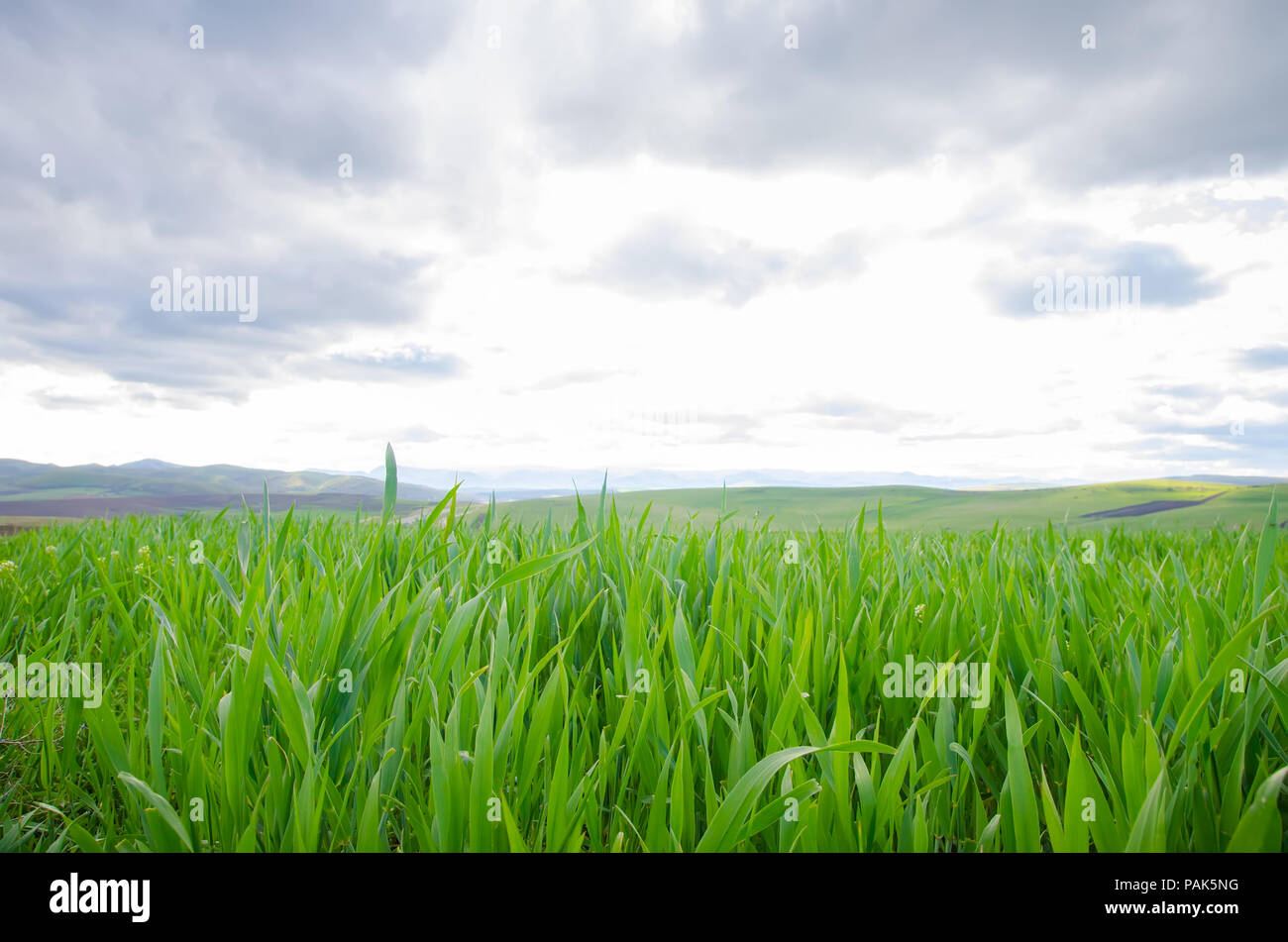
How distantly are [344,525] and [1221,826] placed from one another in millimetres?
3580

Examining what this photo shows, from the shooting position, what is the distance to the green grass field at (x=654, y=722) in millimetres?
981

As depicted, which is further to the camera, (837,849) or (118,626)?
(118,626)

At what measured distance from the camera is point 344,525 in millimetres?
3457

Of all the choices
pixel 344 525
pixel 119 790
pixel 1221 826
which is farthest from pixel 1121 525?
pixel 119 790

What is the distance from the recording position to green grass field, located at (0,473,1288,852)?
0.98 meters

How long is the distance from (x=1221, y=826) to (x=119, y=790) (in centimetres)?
216

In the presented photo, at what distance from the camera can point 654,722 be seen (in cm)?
125
